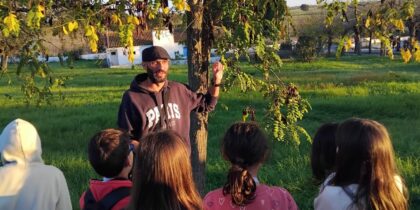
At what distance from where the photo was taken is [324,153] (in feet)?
10.6

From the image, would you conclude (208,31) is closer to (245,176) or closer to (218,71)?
(218,71)

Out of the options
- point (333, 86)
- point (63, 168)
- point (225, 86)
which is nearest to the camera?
point (225, 86)

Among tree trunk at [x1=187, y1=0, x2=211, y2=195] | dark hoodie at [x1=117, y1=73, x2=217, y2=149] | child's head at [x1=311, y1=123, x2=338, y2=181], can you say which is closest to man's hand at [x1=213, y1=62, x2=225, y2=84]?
dark hoodie at [x1=117, y1=73, x2=217, y2=149]

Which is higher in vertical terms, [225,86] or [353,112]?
[225,86]

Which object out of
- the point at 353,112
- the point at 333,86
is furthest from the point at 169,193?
the point at 333,86

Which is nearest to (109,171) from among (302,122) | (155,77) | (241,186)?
(241,186)

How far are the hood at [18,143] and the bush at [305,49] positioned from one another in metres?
38.3

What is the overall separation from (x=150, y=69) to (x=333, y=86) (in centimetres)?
1503

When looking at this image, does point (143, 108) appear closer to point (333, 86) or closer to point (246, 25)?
point (246, 25)

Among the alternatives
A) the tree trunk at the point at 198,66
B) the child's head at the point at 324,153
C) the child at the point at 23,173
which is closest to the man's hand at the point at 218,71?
the tree trunk at the point at 198,66

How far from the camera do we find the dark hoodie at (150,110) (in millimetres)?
4055

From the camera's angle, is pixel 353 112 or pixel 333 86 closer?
pixel 353 112

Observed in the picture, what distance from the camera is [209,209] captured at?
2893 millimetres

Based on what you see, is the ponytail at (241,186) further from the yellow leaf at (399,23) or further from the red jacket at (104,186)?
the yellow leaf at (399,23)
